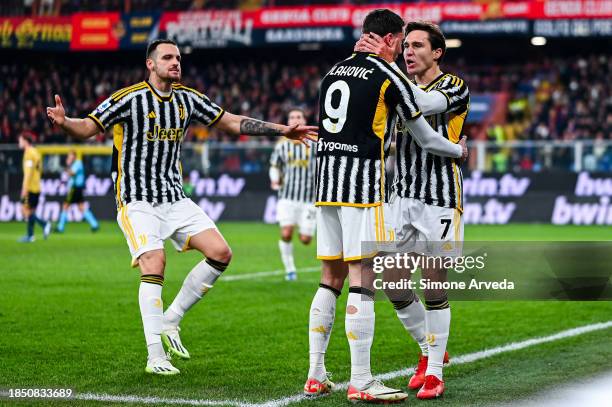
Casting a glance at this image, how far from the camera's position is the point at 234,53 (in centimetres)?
4253

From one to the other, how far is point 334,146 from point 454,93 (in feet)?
2.80

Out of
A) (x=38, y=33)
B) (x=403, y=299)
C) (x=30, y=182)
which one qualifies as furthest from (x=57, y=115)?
(x=38, y=33)

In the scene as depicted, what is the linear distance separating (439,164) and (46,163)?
23.0 m

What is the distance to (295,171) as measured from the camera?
15.2 meters

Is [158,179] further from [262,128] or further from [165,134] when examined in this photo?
[262,128]

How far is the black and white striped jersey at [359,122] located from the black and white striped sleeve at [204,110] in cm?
179

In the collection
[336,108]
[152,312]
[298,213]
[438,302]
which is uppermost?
[336,108]

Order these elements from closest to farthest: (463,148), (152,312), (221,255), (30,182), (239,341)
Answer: (463,148) < (152,312) < (221,255) < (239,341) < (30,182)

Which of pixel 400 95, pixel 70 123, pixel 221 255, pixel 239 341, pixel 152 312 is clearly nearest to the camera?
pixel 400 95

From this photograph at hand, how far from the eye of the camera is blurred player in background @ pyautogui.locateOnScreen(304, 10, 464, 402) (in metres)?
6.15

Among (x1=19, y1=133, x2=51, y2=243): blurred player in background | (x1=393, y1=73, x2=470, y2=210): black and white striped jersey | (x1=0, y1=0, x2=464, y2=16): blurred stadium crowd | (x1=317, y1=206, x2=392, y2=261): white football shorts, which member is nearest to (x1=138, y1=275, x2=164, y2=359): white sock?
(x1=317, y1=206, x2=392, y2=261): white football shorts

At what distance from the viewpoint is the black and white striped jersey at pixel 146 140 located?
24.8ft

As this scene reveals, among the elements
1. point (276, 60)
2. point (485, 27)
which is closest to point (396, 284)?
point (485, 27)

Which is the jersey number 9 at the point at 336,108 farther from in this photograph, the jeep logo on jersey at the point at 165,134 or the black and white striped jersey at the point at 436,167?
the jeep logo on jersey at the point at 165,134
